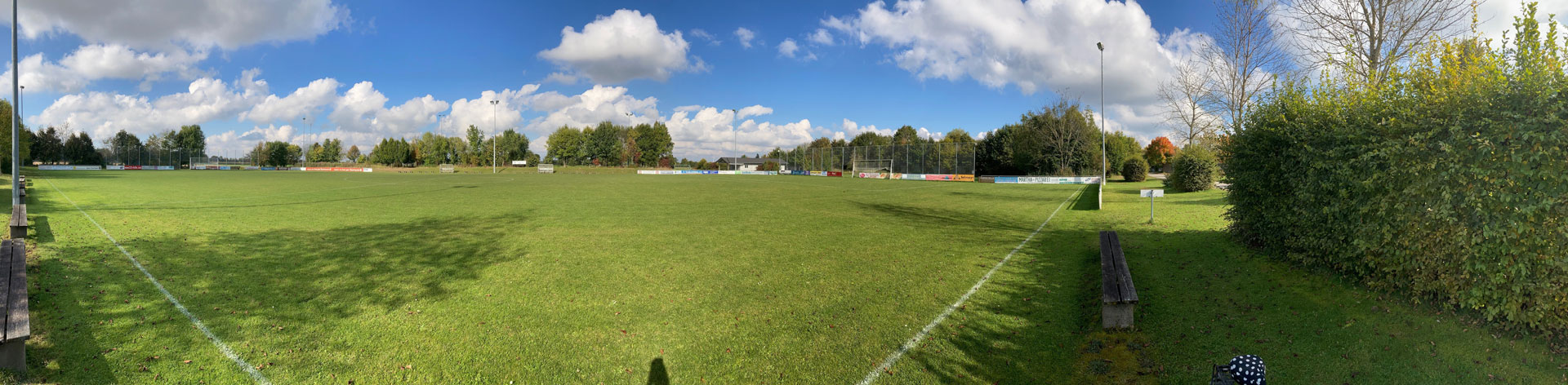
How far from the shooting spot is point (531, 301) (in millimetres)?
5789

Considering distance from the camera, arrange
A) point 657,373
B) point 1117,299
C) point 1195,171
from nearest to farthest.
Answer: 1. point 657,373
2. point 1117,299
3. point 1195,171

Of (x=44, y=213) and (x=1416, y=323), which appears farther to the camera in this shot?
(x=44, y=213)

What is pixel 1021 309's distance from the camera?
5.61m

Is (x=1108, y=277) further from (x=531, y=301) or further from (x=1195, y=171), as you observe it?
(x=1195, y=171)

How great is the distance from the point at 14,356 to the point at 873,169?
192ft

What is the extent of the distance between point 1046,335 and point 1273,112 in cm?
487

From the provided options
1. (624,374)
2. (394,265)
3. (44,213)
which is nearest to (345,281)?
(394,265)

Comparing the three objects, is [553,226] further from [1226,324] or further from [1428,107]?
[1428,107]

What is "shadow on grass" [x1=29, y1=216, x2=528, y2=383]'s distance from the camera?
177 inches

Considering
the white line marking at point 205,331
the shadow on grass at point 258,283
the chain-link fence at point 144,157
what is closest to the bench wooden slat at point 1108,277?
the shadow on grass at point 258,283

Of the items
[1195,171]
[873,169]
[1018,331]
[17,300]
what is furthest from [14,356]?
[873,169]

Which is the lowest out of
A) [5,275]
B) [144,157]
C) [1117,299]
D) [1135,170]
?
[1117,299]

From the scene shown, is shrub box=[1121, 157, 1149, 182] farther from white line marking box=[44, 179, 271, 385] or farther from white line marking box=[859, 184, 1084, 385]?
white line marking box=[44, 179, 271, 385]

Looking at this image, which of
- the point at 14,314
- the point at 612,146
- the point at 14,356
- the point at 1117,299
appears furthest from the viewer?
the point at 612,146
